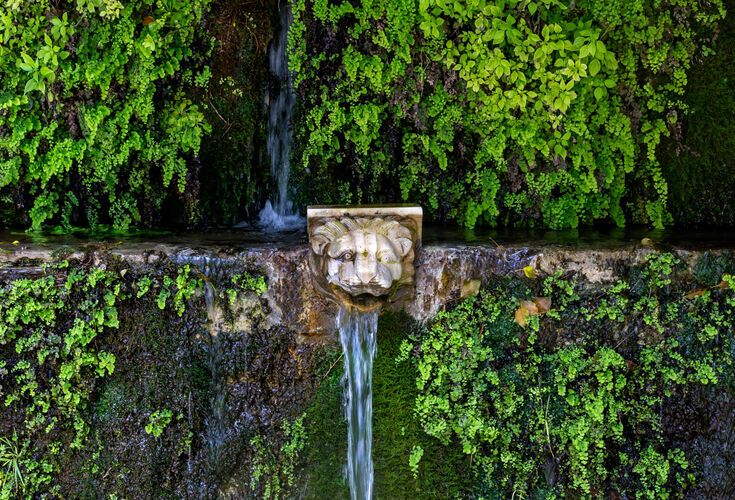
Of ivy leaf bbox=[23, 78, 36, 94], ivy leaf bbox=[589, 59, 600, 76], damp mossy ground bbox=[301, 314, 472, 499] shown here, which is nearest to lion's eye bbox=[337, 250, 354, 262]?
damp mossy ground bbox=[301, 314, 472, 499]

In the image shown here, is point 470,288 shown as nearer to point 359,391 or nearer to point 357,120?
point 359,391

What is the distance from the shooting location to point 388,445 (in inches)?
151

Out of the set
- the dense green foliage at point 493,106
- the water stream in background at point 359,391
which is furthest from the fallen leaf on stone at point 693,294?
the water stream in background at point 359,391

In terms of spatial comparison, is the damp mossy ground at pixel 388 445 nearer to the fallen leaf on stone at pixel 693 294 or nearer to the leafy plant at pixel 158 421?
the leafy plant at pixel 158 421

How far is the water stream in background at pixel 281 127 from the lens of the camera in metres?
5.11

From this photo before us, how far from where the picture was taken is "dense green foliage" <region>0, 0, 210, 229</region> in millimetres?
4359

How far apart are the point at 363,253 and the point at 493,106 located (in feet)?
5.63

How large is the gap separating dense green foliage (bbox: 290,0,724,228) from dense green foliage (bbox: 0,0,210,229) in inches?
32.9

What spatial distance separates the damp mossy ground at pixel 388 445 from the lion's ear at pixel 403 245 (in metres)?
0.51

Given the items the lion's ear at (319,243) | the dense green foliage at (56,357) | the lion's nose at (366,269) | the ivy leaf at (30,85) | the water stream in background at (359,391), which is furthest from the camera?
the ivy leaf at (30,85)

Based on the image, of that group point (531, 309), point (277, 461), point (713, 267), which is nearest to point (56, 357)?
point (277, 461)

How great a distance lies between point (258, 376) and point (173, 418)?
517 mm

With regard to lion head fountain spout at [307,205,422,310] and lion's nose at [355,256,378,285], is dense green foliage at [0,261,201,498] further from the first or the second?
lion's nose at [355,256,378,285]

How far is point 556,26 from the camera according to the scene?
13.5ft
